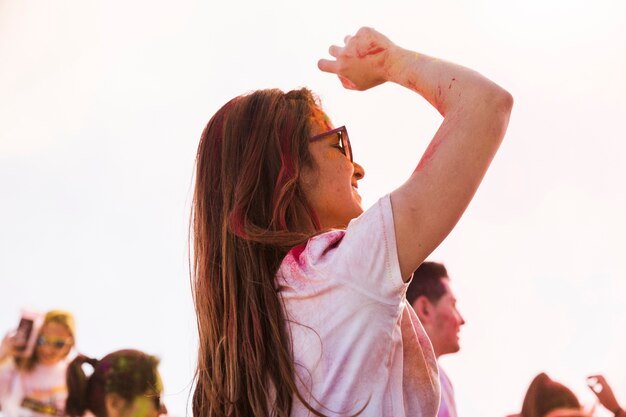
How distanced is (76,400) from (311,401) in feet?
11.2

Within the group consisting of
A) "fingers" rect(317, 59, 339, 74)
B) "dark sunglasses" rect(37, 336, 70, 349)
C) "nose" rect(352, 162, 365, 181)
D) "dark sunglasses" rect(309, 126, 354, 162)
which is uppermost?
"fingers" rect(317, 59, 339, 74)

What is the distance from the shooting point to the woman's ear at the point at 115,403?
4.41 m

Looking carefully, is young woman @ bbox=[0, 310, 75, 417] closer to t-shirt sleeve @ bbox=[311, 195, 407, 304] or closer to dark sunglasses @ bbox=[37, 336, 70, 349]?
dark sunglasses @ bbox=[37, 336, 70, 349]

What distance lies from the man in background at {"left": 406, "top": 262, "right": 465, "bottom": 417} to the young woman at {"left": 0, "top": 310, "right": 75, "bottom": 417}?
2.04 metres

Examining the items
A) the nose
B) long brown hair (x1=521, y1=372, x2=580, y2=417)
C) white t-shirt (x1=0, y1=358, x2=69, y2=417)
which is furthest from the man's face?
the nose

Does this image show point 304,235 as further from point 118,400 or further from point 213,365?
point 118,400

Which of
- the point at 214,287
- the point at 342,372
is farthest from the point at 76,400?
the point at 342,372

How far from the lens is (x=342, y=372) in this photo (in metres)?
1.37

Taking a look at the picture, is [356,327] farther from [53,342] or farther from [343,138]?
[53,342]

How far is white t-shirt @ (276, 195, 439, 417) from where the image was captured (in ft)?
4.30

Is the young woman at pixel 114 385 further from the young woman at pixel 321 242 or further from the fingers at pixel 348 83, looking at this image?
the fingers at pixel 348 83

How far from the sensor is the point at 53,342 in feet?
15.4

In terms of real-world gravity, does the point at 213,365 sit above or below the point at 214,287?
below

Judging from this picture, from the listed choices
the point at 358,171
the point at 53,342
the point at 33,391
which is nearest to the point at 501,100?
the point at 358,171
